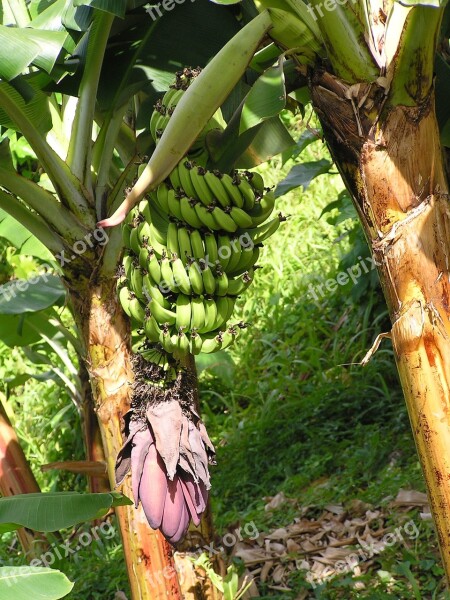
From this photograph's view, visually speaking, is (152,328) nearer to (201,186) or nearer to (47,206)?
(201,186)

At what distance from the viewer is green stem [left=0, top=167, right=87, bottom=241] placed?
1737 millimetres

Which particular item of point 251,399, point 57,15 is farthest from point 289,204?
point 57,15

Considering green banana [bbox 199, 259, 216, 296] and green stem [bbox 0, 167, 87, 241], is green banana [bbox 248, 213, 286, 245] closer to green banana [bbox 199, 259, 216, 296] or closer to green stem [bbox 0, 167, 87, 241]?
green banana [bbox 199, 259, 216, 296]

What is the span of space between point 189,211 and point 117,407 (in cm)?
63

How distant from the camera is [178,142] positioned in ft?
4.08

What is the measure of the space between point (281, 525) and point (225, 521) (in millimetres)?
248

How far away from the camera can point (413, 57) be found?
3.94 ft

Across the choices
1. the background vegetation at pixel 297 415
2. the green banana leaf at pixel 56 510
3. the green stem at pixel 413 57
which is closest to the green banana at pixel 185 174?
the green stem at pixel 413 57

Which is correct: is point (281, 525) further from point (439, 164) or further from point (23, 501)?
point (439, 164)

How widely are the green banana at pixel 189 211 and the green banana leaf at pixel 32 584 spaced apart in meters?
0.67

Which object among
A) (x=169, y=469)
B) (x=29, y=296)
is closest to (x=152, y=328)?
(x=169, y=469)

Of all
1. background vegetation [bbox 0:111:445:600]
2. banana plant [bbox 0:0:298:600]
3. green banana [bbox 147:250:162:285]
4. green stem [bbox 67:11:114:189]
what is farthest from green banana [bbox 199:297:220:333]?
background vegetation [bbox 0:111:445:600]

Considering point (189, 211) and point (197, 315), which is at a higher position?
point (189, 211)

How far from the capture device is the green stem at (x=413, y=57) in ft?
3.86
